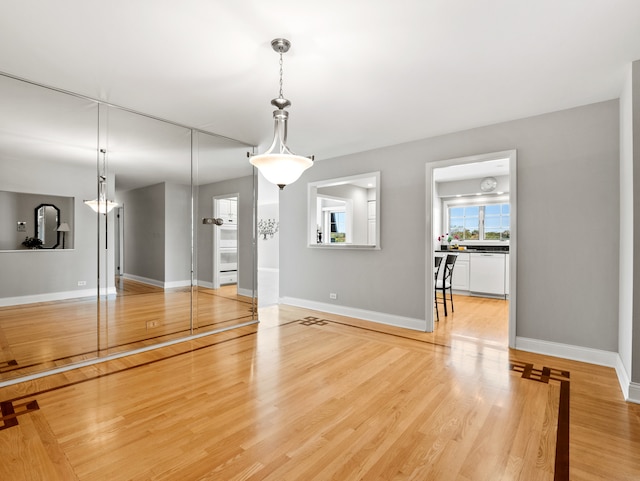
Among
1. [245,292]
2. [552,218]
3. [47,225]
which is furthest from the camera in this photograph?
[245,292]

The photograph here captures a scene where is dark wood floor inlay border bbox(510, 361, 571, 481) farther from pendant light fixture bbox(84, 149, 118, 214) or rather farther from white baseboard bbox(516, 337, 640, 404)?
pendant light fixture bbox(84, 149, 118, 214)

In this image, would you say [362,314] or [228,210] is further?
[362,314]

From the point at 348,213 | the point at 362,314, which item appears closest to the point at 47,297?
the point at 362,314

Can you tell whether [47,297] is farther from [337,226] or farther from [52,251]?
[337,226]

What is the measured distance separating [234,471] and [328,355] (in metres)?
1.79

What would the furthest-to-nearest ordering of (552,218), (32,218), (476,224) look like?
(476,224), (552,218), (32,218)

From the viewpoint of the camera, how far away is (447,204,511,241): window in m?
7.27

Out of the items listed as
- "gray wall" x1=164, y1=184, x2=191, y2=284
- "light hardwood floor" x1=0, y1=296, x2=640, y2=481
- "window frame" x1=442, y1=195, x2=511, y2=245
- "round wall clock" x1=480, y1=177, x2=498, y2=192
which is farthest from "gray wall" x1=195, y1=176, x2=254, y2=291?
"window frame" x1=442, y1=195, x2=511, y2=245

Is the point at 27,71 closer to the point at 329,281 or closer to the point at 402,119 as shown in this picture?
the point at 402,119

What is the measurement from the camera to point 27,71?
2676 millimetres

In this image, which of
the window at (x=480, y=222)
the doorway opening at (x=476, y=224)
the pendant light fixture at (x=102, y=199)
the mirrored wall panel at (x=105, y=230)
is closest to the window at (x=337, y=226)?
the doorway opening at (x=476, y=224)

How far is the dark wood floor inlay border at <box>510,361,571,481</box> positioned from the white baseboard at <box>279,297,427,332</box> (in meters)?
1.35

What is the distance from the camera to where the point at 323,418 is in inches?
87.7

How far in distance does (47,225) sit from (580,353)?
17.1 ft
